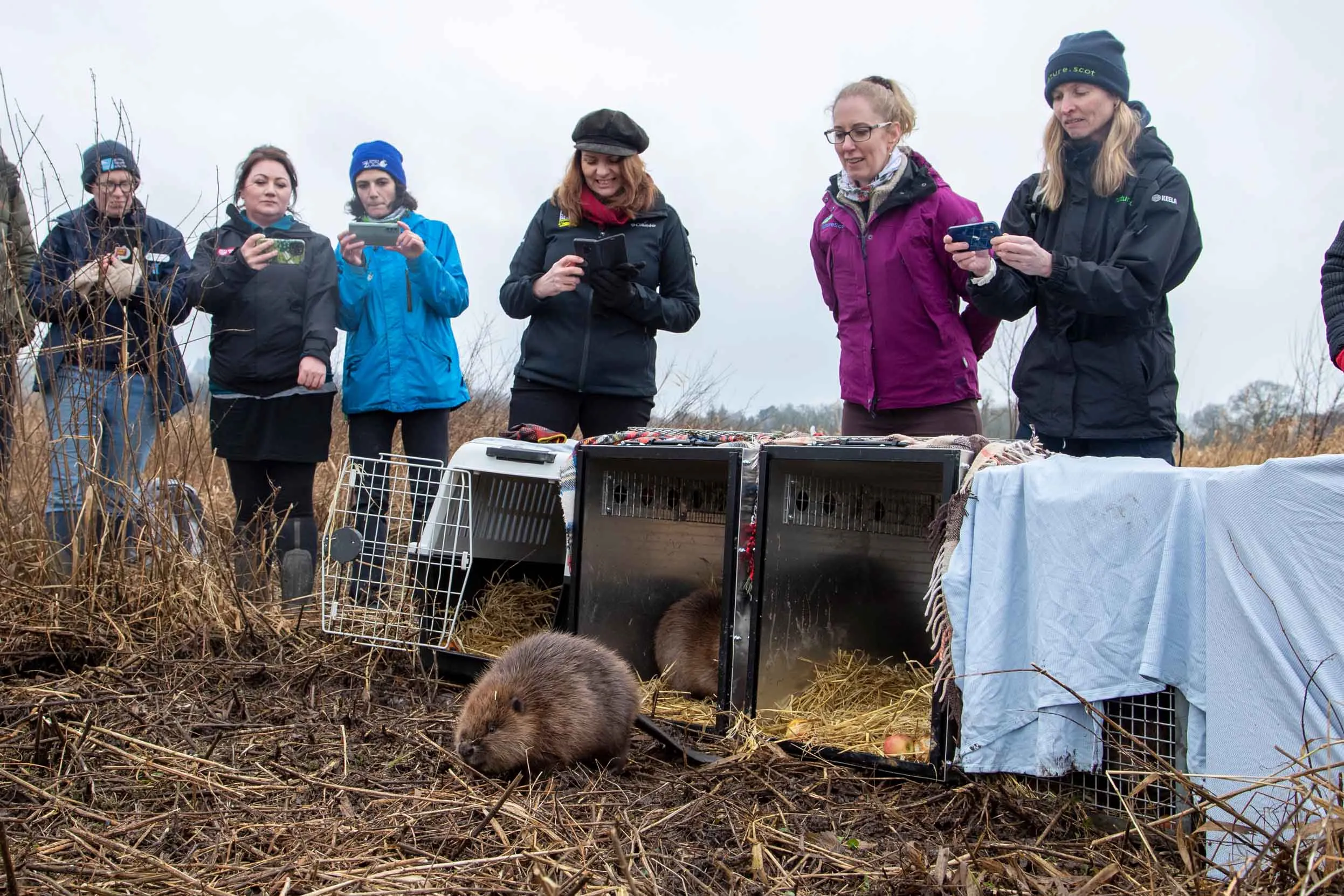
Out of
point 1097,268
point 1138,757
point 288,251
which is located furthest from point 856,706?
point 288,251

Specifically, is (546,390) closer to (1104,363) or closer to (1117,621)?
(1104,363)

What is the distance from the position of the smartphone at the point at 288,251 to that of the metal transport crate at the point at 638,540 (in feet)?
6.61

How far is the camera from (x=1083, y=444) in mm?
3658

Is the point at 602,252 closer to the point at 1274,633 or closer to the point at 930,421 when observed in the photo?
the point at 930,421

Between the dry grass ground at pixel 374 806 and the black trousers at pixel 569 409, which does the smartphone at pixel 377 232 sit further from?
the dry grass ground at pixel 374 806

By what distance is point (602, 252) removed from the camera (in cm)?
438

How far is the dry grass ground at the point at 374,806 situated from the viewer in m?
2.23

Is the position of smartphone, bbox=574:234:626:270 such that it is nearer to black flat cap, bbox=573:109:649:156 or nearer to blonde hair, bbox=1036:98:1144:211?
black flat cap, bbox=573:109:649:156

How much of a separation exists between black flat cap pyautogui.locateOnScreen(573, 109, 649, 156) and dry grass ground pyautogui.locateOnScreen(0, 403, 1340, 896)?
7.49ft

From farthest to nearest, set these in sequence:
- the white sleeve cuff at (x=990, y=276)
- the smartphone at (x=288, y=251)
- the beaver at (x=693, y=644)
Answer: the smartphone at (x=288, y=251) → the beaver at (x=693, y=644) → the white sleeve cuff at (x=990, y=276)

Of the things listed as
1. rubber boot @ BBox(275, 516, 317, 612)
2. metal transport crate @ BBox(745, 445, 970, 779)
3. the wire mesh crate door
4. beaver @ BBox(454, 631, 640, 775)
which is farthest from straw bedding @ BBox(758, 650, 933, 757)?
rubber boot @ BBox(275, 516, 317, 612)

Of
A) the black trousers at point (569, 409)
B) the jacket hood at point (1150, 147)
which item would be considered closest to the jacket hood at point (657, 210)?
the black trousers at point (569, 409)

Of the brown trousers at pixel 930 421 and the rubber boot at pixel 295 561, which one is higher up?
the brown trousers at pixel 930 421

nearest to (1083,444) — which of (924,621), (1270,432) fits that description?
(924,621)
